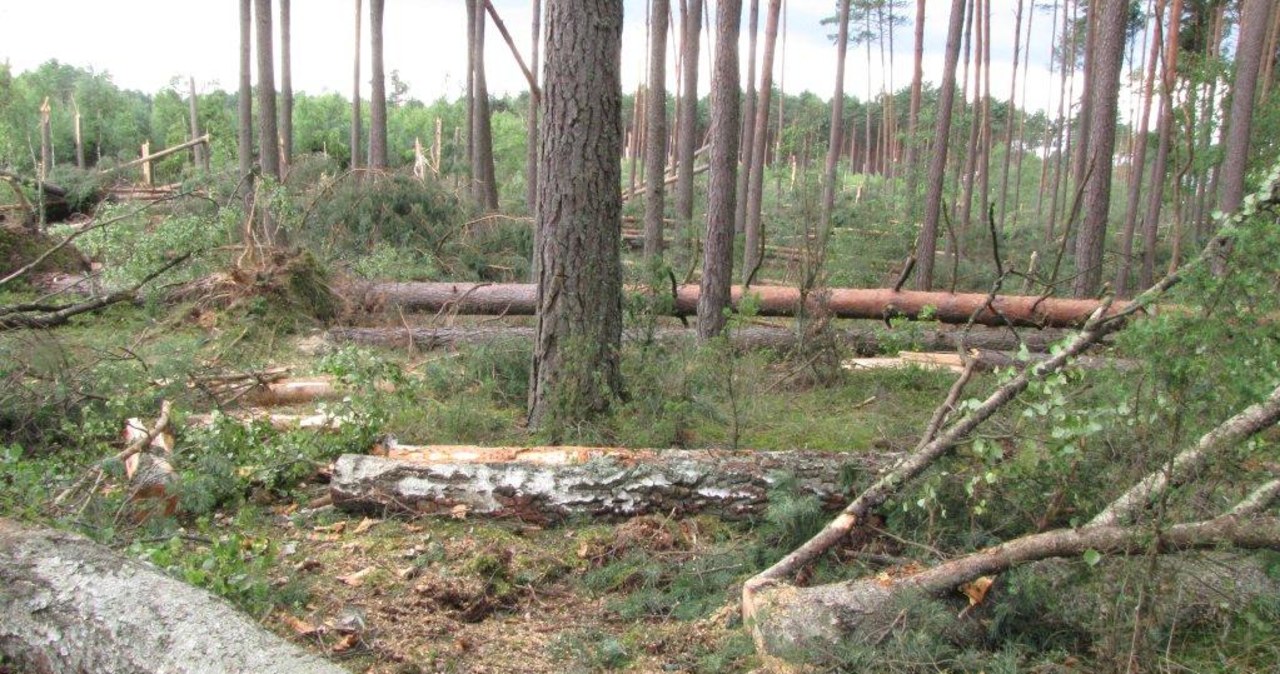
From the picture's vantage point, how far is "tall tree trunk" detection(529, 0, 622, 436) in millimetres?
6277

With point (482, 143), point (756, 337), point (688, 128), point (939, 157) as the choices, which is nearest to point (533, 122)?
point (482, 143)

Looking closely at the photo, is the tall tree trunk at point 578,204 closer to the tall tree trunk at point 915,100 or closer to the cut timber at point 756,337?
the cut timber at point 756,337

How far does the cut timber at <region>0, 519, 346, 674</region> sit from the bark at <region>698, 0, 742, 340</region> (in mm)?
6696

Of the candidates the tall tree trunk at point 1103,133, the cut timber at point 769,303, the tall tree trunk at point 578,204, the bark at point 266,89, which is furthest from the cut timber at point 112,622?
the bark at point 266,89

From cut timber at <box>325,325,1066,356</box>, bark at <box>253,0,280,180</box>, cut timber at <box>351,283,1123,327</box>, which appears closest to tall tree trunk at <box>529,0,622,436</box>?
cut timber at <box>325,325,1066,356</box>

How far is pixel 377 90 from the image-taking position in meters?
18.0

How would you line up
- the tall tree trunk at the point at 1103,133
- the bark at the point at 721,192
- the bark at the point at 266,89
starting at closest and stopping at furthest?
the bark at the point at 721,192 < the tall tree trunk at the point at 1103,133 < the bark at the point at 266,89

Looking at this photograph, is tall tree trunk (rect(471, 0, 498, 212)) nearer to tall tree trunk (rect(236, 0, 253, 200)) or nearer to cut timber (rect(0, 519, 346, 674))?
tall tree trunk (rect(236, 0, 253, 200))

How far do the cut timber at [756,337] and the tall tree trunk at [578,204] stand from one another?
2461 millimetres

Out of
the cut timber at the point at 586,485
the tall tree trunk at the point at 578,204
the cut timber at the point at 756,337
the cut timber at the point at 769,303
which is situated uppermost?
the tall tree trunk at the point at 578,204

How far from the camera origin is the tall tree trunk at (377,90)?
58.5 feet

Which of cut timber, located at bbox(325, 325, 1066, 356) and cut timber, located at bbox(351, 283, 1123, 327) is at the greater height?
cut timber, located at bbox(351, 283, 1123, 327)

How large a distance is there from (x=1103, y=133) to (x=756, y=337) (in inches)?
243

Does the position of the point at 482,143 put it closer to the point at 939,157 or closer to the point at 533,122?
the point at 533,122
